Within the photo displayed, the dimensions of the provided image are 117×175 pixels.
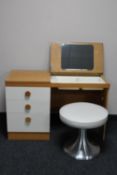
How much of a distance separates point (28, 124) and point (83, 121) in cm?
64

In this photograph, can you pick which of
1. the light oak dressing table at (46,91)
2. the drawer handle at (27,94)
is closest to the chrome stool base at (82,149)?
the light oak dressing table at (46,91)

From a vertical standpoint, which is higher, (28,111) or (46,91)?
(46,91)

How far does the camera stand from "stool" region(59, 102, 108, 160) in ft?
6.61

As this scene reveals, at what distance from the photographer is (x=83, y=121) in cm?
200

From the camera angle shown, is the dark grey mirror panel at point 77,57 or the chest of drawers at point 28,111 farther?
the dark grey mirror panel at point 77,57

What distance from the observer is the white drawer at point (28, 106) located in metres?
2.30

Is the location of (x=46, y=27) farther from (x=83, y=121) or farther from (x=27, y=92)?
(x=83, y=121)

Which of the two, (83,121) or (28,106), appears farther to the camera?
(28,106)

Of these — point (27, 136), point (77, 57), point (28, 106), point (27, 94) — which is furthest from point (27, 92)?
point (77, 57)

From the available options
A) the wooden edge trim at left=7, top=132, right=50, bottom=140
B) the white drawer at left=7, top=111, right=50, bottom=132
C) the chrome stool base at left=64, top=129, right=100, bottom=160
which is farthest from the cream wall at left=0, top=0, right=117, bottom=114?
the chrome stool base at left=64, top=129, right=100, bottom=160

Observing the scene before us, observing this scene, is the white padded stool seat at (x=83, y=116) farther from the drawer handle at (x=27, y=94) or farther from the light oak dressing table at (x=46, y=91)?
the drawer handle at (x=27, y=94)

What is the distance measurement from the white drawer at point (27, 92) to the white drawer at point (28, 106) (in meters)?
0.04

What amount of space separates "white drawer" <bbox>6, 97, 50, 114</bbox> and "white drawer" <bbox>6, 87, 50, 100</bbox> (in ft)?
0.14

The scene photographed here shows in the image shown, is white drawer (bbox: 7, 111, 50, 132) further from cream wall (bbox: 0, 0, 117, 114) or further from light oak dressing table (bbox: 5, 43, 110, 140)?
cream wall (bbox: 0, 0, 117, 114)
